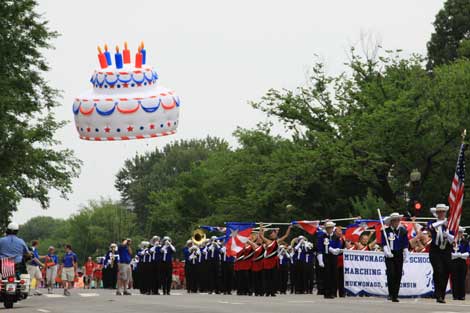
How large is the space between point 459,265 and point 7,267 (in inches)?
403

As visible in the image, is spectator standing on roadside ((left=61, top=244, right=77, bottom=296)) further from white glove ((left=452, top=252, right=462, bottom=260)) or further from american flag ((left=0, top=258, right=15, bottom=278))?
white glove ((left=452, top=252, right=462, bottom=260))

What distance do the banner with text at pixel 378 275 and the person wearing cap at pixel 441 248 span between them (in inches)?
210

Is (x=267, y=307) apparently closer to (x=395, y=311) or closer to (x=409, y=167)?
(x=395, y=311)

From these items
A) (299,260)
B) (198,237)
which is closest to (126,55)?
(198,237)

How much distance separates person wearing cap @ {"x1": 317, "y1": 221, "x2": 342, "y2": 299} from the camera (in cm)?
2958

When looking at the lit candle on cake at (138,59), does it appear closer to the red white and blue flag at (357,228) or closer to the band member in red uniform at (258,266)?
the red white and blue flag at (357,228)

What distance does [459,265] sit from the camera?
2803 centimetres

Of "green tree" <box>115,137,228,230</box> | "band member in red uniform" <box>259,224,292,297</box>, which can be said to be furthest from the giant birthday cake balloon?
"green tree" <box>115,137,228,230</box>

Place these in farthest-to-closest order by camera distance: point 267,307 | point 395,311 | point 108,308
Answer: point 108,308
point 267,307
point 395,311

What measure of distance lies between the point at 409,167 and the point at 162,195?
173ft

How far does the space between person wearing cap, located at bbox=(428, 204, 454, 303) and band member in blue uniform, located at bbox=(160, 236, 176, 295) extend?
45.0ft

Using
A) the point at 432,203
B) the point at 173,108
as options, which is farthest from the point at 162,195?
the point at 173,108

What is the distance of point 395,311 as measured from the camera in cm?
2017

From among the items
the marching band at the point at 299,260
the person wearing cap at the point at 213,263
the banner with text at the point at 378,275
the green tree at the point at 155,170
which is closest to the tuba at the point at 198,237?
the marching band at the point at 299,260
